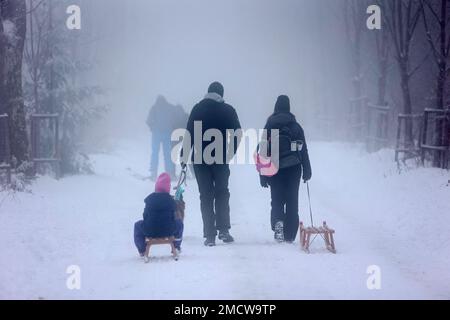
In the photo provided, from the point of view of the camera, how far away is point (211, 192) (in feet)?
31.4

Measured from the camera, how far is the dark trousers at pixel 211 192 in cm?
951

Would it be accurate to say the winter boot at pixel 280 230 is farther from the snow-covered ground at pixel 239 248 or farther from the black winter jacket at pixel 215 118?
the black winter jacket at pixel 215 118

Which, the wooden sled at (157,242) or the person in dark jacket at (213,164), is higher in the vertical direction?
the person in dark jacket at (213,164)

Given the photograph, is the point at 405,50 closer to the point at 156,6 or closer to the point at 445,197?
the point at 445,197

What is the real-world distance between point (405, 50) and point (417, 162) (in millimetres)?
4088

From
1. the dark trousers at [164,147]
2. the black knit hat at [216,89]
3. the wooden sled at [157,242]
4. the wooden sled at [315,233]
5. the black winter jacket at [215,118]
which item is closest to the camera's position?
the wooden sled at [157,242]

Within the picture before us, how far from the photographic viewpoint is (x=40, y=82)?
53.9ft

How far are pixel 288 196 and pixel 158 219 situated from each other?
7.66 feet

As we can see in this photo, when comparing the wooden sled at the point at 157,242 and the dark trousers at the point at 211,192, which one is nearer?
the wooden sled at the point at 157,242

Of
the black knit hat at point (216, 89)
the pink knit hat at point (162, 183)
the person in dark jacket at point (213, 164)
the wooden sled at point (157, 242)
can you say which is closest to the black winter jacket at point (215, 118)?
the person in dark jacket at point (213, 164)

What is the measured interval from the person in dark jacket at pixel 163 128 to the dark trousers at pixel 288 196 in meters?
9.25

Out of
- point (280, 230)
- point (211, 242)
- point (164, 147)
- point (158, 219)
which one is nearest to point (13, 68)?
point (164, 147)

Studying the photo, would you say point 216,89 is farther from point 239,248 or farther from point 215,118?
point 239,248
